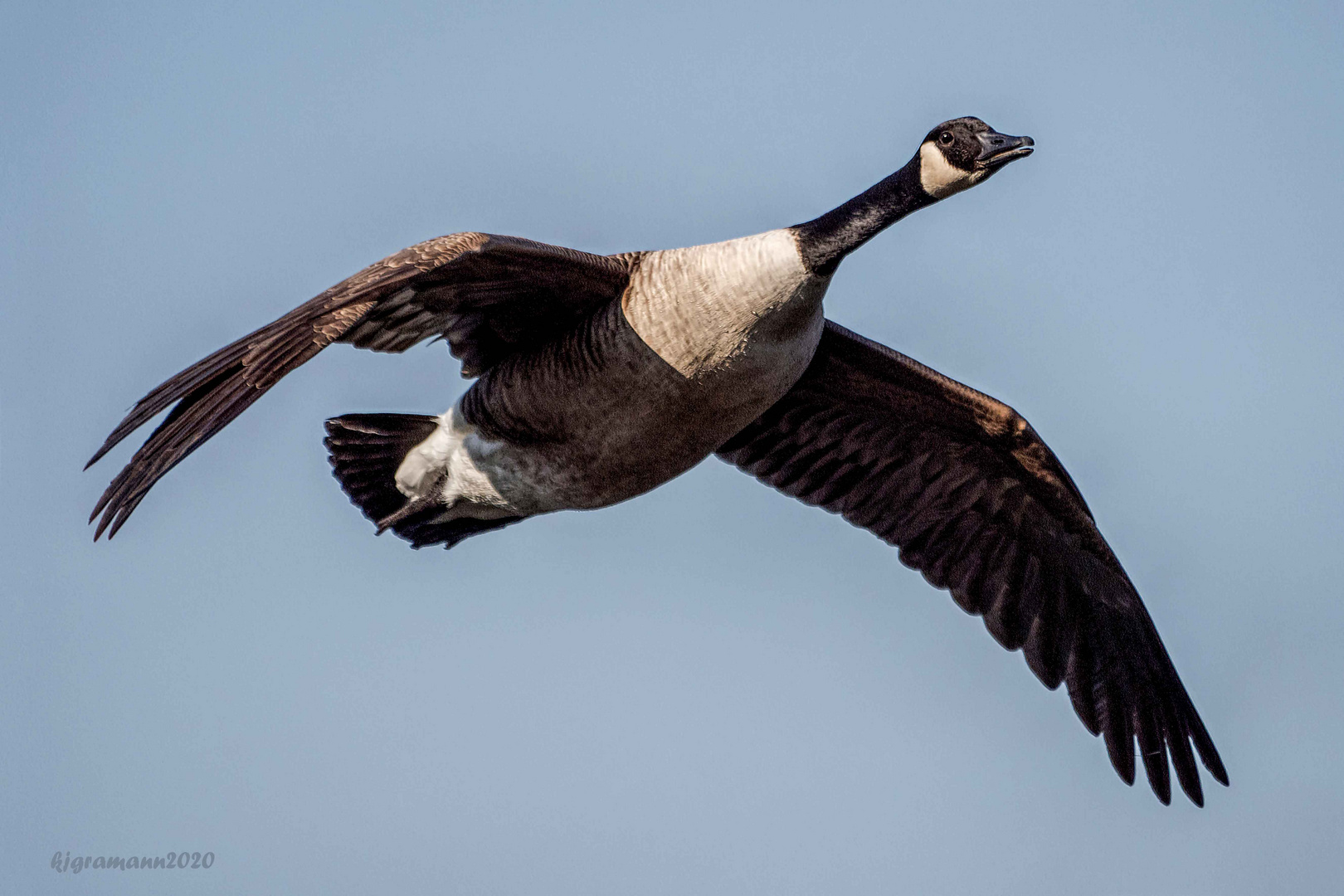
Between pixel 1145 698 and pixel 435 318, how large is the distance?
254 inches

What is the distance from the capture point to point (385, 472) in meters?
10.9

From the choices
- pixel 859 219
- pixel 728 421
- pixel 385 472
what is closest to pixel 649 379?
pixel 728 421

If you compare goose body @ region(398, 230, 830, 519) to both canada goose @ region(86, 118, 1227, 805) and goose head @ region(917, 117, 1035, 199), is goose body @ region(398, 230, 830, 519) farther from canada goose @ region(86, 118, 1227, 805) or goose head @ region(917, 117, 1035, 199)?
goose head @ region(917, 117, 1035, 199)

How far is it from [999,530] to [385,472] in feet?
16.5

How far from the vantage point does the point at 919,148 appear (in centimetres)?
A: 912

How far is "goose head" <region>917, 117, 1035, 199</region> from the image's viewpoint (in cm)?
873

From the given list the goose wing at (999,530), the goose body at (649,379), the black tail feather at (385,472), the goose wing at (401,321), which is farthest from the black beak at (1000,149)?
the black tail feather at (385,472)

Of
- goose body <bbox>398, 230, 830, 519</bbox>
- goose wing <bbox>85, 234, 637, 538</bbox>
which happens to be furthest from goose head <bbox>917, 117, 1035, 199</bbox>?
goose wing <bbox>85, 234, 637, 538</bbox>

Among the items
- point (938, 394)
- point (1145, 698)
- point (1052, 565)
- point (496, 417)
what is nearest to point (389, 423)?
point (496, 417)

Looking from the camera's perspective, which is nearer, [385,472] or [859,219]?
[859,219]

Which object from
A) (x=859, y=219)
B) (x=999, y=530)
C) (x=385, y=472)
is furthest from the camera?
(x=999, y=530)

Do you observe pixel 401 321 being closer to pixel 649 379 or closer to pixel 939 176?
pixel 649 379

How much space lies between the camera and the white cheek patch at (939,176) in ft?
29.1

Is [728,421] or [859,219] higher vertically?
[859,219]
